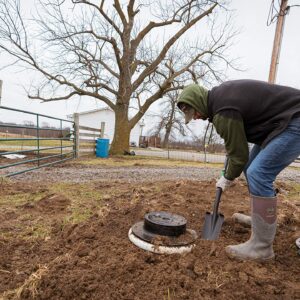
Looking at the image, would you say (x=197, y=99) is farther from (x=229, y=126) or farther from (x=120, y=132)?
(x=120, y=132)

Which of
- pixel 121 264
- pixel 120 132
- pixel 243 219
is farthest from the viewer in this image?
pixel 120 132

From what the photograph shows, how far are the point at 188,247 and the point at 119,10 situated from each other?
13.9 metres

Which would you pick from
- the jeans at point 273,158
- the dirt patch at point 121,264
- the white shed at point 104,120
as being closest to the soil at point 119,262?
the dirt patch at point 121,264

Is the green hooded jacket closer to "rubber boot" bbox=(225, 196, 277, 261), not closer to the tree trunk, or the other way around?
"rubber boot" bbox=(225, 196, 277, 261)

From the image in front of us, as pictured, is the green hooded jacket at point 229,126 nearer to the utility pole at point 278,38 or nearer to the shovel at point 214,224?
the shovel at point 214,224

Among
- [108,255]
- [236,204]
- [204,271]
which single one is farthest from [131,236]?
[236,204]

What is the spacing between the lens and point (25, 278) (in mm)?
1778

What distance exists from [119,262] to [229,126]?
1177 millimetres

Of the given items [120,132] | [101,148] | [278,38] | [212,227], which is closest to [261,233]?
[212,227]

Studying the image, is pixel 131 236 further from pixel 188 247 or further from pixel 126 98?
pixel 126 98

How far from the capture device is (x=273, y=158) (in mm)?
1912

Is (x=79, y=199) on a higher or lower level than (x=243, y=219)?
lower

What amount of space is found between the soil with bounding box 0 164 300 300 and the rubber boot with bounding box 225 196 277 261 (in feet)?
0.22

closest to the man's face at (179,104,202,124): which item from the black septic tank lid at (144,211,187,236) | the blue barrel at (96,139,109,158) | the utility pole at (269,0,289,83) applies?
the black septic tank lid at (144,211,187,236)
